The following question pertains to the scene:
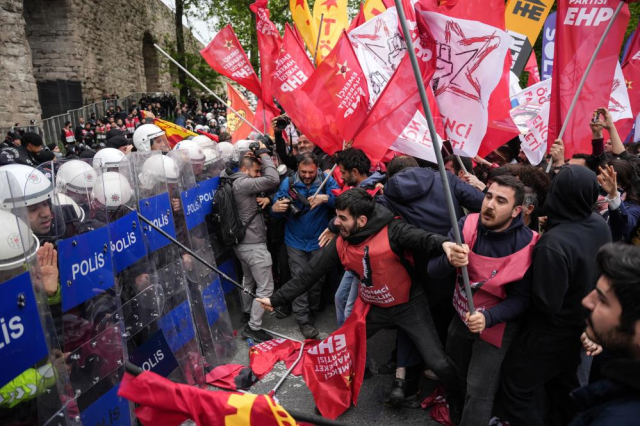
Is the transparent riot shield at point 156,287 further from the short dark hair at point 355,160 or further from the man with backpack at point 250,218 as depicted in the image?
the short dark hair at point 355,160

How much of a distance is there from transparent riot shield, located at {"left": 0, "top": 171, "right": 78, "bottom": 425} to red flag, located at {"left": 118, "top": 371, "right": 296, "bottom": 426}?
2.25 ft

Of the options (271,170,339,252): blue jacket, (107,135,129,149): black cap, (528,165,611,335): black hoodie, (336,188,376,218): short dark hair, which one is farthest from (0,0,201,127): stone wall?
(528,165,611,335): black hoodie

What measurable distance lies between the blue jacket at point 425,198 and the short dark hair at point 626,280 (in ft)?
6.52

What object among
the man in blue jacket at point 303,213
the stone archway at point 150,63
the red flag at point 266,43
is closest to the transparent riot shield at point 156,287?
the man in blue jacket at point 303,213

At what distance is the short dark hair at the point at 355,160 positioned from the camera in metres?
4.29

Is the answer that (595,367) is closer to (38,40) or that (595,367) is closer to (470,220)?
(470,220)

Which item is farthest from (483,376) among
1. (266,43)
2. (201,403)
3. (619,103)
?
(266,43)

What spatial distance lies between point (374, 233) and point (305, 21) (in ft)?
19.2

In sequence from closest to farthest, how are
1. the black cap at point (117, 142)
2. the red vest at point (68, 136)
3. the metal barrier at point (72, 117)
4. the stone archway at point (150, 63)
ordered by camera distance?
the black cap at point (117, 142) < the red vest at point (68, 136) < the metal barrier at point (72, 117) < the stone archway at point (150, 63)

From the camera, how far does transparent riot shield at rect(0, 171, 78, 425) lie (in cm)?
203

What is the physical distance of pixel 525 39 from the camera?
5.79 metres

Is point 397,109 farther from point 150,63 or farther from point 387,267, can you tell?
point 150,63

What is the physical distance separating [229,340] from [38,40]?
1847 cm

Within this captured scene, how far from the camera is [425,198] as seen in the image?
3.53 metres
